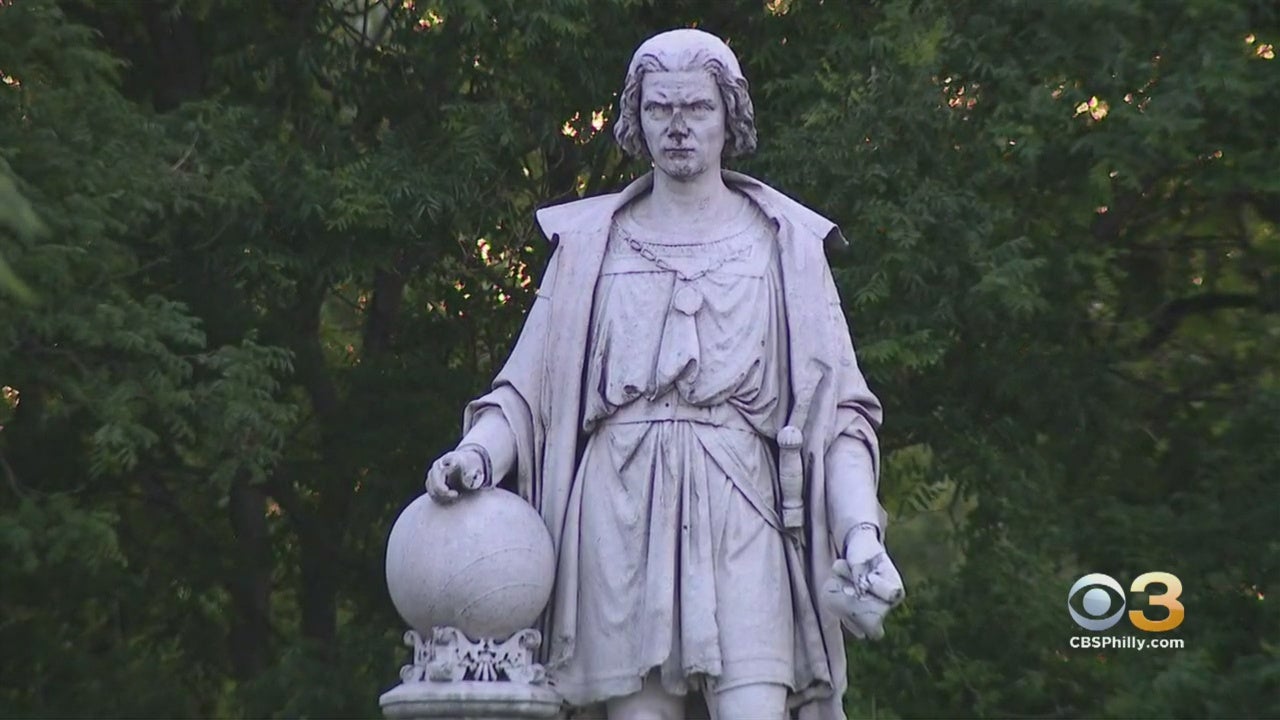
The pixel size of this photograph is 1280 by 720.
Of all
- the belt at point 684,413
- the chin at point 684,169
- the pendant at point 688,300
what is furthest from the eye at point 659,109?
the belt at point 684,413

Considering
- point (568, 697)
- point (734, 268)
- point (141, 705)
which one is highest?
point (734, 268)

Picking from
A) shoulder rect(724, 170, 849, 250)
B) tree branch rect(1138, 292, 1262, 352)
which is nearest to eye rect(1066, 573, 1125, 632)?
tree branch rect(1138, 292, 1262, 352)

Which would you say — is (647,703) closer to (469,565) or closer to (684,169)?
(469,565)

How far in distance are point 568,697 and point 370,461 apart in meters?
8.64

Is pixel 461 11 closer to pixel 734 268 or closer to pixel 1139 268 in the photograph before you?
pixel 1139 268

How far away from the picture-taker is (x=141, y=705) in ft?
55.4

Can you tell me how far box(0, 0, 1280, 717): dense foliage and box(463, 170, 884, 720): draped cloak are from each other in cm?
601

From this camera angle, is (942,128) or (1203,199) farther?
(1203,199)

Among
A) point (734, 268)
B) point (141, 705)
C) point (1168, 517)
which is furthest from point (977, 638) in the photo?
point (734, 268)

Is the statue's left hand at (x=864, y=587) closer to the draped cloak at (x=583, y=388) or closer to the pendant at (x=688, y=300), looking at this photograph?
the draped cloak at (x=583, y=388)

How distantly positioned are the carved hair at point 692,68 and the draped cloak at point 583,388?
0.16 m

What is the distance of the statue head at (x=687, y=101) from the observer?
26.8 ft

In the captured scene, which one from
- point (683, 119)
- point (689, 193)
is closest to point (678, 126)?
point (683, 119)

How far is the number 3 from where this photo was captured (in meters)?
15.9
